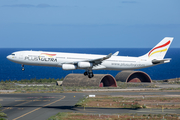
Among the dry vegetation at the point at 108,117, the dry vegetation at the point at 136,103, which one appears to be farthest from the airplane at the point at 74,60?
the dry vegetation at the point at 108,117

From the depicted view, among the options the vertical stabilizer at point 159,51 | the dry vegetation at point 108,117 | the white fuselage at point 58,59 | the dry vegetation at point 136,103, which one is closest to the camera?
the dry vegetation at point 108,117

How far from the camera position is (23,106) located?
64625 mm

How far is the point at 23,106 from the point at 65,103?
10.4 m

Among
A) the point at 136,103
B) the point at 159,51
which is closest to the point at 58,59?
the point at 136,103

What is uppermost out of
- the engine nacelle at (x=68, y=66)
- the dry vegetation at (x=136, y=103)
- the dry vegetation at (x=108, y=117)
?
the engine nacelle at (x=68, y=66)

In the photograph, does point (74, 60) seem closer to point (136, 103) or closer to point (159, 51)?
point (136, 103)

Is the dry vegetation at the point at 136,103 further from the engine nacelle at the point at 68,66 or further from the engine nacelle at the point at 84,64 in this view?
the engine nacelle at the point at 84,64

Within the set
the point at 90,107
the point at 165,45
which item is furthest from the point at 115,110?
the point at 165,45

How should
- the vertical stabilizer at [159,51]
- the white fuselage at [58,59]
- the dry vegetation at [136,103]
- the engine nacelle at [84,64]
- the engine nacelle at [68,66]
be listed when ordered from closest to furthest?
the dry vegetation at [136,103] < the engine nacelle at [68,66] < the engine nacelle at [84,64] < the white fuselage at [58,59] < the vertical stabilizer at [159,51]

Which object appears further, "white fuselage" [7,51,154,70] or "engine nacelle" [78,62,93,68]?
"white fuselage" [7,51,154,70]

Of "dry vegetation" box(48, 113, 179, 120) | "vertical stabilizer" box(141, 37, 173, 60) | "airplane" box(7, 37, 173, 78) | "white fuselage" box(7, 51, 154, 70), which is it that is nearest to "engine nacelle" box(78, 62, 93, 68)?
"airplane" box(7, 37, 173, 78)

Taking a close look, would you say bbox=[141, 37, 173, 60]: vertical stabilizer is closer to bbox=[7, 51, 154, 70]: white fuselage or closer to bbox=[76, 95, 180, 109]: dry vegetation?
bbox=[7, 51, 154, 70]: white fuselage

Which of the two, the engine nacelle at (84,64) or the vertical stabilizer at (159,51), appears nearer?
the engine nacelle at (84,64)

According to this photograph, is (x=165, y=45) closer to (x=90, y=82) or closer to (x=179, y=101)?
(x=179, y=101)
